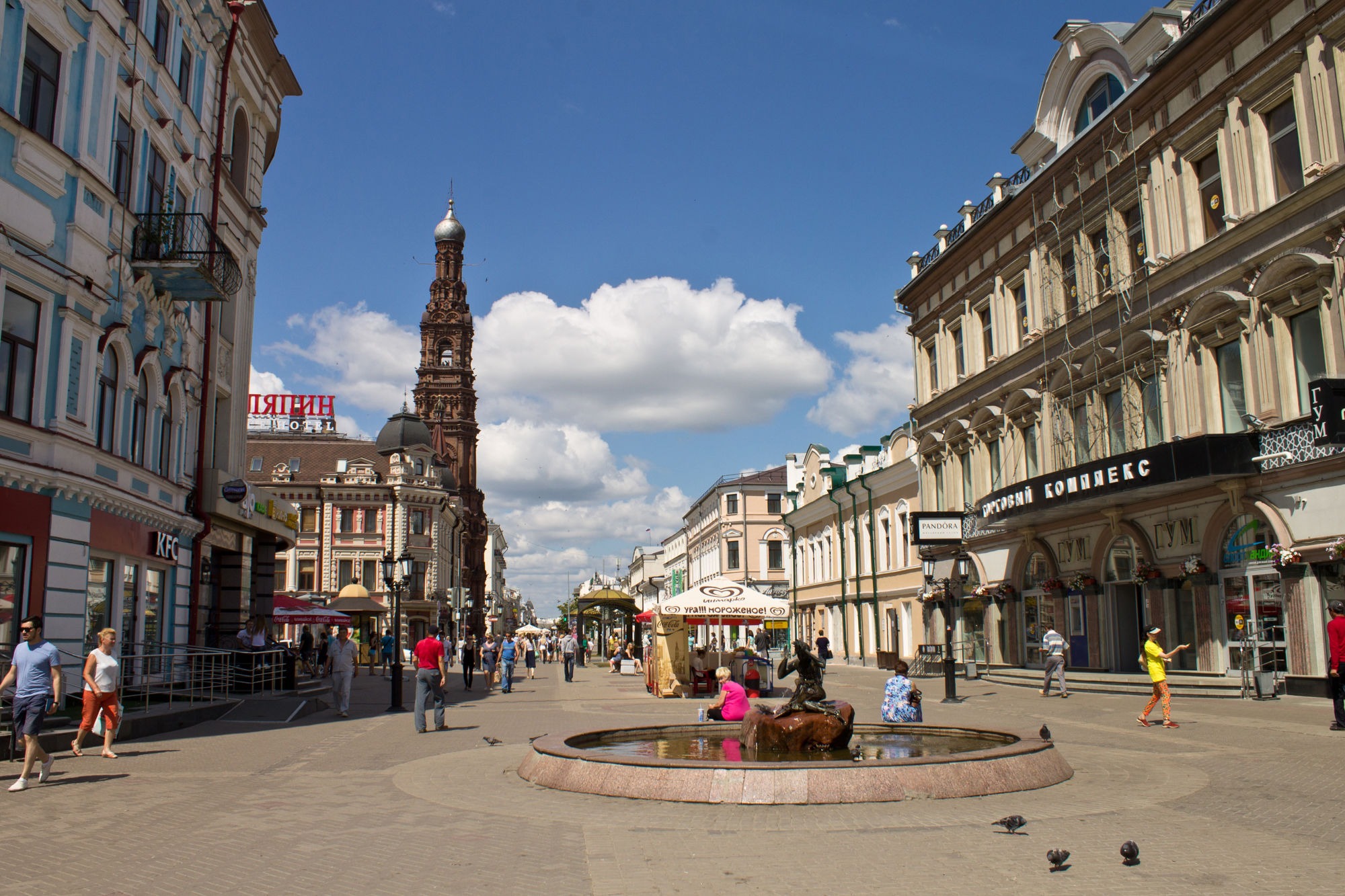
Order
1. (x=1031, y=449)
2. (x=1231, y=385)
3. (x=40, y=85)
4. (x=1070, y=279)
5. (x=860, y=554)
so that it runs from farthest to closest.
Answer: (x=860, y=554) < (x=1031, y=449) < (x=1070, y=279) < (x=1231, y=385) < (x=40, y=85)

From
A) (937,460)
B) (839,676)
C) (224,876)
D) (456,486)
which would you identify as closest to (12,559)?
(224,876)

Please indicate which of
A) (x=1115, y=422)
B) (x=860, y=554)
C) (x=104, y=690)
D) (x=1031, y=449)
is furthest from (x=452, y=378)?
(x=104, y=690)

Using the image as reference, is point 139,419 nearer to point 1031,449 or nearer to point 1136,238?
point 1136,238

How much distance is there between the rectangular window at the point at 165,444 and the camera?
2162cm

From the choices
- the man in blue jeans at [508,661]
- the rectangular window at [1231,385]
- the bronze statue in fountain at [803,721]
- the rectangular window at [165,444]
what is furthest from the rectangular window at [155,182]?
the rectangular window at [1231,385]

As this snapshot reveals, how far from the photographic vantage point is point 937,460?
128ft

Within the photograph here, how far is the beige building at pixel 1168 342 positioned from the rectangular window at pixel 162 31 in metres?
21.6

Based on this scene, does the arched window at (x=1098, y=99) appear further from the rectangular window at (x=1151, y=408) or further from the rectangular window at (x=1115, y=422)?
the rectangular window at (x=1115, y=422)

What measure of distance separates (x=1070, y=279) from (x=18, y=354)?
25430 millimetres

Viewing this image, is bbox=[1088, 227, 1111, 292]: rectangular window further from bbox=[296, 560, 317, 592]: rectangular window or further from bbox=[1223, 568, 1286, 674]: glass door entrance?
bbox=[296, 560, 317, 592]: rectangular window

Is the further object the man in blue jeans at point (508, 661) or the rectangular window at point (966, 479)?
the rectangular window at point (966, 479)

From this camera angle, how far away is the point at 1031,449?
3206cm

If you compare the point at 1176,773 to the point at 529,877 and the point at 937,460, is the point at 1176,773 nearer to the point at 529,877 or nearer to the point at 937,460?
the point at 529,877

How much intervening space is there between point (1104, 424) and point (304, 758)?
21905 mm
